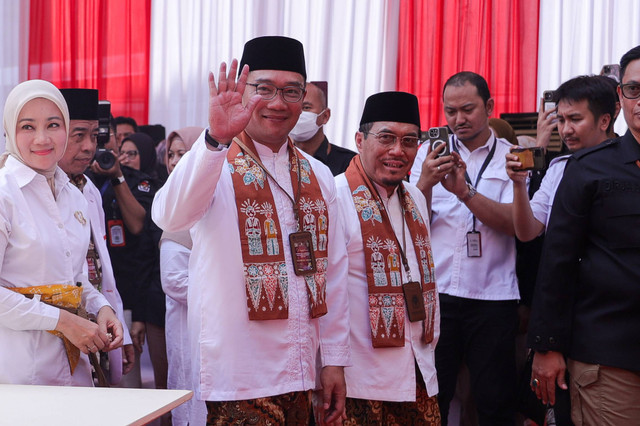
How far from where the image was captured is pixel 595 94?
299 cm

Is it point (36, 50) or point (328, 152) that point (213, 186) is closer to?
point (328, 152)

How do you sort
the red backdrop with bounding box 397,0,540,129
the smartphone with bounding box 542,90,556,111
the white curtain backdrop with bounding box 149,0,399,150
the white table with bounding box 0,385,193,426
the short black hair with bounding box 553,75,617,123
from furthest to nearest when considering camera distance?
the white curtain backdrop with bounding box 149,0,399,150, the red backdrop with bounding box 397,0,540,129, the smartphone with bounding box 542,90,556,111, the short black hair with bounding box 553,75,617,123, the white table with bounding box 0,385,193,426

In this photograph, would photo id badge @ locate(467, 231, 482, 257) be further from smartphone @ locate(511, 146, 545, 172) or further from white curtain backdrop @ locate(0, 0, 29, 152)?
white curtain backdrop @ locate(0, 0, 29, 152)

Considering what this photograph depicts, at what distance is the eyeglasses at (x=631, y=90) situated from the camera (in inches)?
86.7

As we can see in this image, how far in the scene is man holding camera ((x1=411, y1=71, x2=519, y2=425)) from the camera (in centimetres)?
302

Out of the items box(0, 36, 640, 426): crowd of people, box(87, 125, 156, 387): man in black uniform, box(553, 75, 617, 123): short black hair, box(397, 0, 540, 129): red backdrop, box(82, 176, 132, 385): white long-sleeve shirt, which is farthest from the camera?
box(397, 0, 540, 129): red backdrop

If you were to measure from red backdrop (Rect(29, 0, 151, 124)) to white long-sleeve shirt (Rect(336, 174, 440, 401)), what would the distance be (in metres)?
3.88

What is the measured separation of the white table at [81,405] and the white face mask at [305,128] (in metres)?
1.99

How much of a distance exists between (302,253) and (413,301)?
0.55m

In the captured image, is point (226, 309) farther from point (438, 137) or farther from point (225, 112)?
point (438, 137)

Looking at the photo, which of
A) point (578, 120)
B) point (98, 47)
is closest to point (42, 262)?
point (578, 120)

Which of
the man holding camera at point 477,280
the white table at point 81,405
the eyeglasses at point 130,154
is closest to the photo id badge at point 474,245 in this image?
the man holding camera at point 477,280

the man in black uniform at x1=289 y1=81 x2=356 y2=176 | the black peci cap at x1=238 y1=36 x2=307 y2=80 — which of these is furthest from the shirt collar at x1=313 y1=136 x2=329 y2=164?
the black peci cap at x1=238 y1=36 x2=307 y2=80

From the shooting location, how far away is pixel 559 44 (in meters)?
4.61
